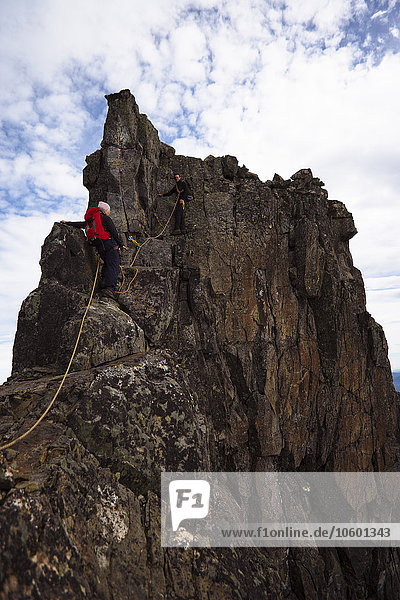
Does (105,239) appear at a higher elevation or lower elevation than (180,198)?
lower

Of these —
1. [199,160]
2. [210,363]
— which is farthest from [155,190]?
[210,363]

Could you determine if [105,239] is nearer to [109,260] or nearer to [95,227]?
[95,227]

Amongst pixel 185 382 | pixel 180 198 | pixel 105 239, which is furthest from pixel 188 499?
pixel 180 198

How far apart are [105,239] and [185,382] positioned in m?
6.22

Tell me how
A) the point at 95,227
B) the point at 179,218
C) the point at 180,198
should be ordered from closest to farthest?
1. the point at 95,227
2. the point at 180,198
3. the point at 179,218

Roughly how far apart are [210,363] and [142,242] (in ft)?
25.5

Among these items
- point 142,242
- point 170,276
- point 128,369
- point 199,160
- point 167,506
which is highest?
point 199,160

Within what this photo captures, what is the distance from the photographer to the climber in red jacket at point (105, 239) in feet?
41.6

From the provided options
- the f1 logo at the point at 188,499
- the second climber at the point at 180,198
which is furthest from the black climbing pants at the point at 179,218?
the f1 logo at the point at 188,499

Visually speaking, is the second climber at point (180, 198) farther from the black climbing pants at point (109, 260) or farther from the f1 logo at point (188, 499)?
the f1 logo at point (188, 499)

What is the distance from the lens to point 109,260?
42.3 ft

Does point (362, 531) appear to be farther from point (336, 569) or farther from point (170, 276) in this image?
point (170, 276)

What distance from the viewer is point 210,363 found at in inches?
798

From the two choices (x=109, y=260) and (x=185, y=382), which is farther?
(x=109, y=260)
